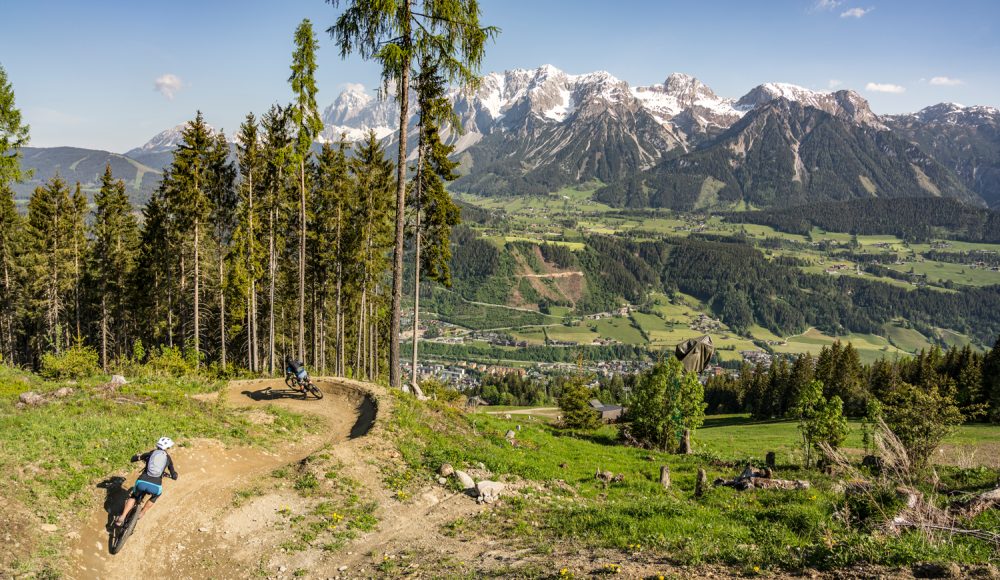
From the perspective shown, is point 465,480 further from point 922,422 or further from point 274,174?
point 274,174

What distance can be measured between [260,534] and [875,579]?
10524mm

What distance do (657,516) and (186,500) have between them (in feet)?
33.8

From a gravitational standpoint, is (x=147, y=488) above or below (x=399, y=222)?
below

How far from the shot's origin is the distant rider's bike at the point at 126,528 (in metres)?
8.52

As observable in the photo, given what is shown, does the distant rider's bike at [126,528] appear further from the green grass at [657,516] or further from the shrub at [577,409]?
the shrub at [577,409]

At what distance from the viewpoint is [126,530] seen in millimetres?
8672

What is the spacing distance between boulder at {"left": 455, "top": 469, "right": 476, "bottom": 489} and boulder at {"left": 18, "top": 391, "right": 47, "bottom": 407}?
1286 cm

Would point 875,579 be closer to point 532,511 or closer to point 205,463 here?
point 532,511

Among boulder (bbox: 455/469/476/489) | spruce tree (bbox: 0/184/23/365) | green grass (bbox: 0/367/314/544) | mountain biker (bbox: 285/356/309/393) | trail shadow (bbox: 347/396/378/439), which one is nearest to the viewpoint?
green grass (bbox: 0/367/314/544)

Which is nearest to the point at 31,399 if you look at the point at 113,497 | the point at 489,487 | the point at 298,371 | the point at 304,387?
the point at 113,497

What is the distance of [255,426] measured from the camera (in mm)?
14531

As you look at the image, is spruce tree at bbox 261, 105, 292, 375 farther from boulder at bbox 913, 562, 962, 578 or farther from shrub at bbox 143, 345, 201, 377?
boulder at bbox 913, 562, 962, 578

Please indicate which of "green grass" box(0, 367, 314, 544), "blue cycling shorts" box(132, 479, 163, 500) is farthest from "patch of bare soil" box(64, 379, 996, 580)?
"green grass" box(0, 367, 314, 544)

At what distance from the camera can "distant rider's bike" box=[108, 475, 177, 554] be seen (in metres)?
8.52
